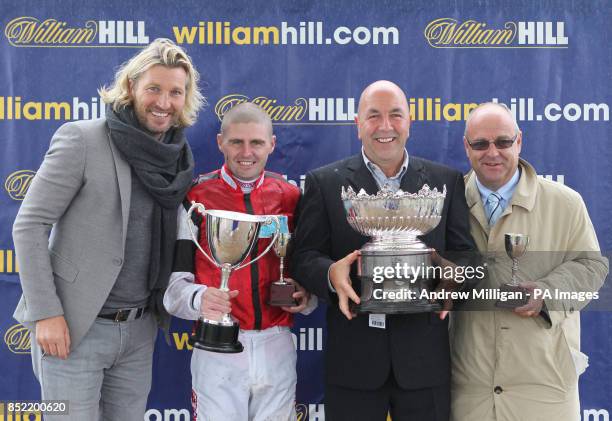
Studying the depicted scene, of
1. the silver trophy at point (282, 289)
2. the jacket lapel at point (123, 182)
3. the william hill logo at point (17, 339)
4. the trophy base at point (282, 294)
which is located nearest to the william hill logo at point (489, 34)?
the silver trophy at point (282, 289)

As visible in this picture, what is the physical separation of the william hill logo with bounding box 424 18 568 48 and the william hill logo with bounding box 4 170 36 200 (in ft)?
7.46

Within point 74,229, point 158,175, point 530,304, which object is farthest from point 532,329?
point 74,229

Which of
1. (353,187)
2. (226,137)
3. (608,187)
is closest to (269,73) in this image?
(226,137)

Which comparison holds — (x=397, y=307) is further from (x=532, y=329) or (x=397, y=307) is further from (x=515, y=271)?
(x=532, y=329)

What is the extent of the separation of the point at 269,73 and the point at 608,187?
1.89m

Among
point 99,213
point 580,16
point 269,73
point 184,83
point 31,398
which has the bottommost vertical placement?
point 31,398

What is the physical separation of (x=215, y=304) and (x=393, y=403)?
0.83 m

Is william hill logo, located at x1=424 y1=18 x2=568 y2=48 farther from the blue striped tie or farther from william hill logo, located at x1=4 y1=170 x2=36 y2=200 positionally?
william hill logo, located at x1=4 y1=170 x2=36 y2=200

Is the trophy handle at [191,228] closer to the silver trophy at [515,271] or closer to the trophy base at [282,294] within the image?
the trophy base at [282,294]

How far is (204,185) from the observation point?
2.82 metres

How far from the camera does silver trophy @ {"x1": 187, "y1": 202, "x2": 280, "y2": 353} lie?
7.84 feet

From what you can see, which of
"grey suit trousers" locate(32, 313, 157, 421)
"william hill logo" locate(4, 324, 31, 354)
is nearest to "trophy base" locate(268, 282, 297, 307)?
"grey suit trousers" locate(32, 313, 157, 421)

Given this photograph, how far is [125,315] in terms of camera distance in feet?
8.26

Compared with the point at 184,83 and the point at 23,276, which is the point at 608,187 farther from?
the point at 23,276
